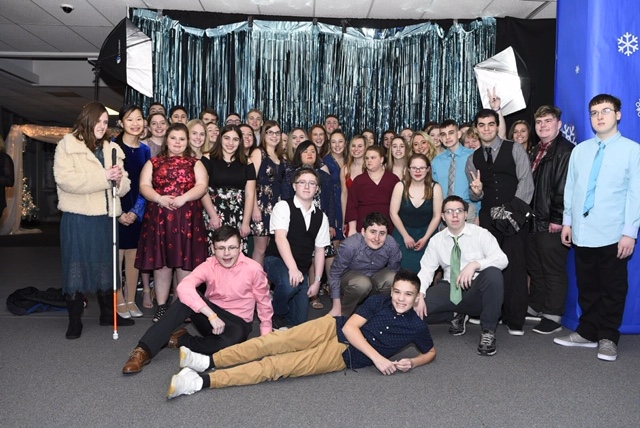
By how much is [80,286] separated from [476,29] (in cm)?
435

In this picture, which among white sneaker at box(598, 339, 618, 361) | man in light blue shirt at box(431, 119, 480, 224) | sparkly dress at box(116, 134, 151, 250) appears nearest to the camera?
white sneaker at box(598, 339, 618, 361)

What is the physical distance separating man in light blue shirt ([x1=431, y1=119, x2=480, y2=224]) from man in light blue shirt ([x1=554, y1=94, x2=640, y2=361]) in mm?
849

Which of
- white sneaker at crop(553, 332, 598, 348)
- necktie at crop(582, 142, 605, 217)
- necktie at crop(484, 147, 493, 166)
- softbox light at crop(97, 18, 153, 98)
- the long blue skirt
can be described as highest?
softbox light at crop(97, 18, 153, 98)

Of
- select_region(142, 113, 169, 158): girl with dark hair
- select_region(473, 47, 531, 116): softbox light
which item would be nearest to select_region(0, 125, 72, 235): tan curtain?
select_region(142, 113, 169, 158): girl with dark hair

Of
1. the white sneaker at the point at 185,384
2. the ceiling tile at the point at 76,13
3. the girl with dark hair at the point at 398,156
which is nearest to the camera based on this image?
the white sneaker at the point at 185,384

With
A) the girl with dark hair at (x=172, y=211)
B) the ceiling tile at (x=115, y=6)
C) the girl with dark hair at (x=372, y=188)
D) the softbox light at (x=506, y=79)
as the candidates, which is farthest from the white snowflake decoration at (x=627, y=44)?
the ceiling tile at (x=115, y=6)

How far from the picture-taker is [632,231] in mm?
3150

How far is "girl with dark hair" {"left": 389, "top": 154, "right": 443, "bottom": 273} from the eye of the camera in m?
4.01

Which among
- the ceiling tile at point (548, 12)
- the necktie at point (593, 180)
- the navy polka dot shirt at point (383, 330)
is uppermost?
the ceiling tile at point (548, 12)

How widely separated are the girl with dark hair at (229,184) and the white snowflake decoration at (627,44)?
245 centimetres

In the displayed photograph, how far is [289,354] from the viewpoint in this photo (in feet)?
8.83

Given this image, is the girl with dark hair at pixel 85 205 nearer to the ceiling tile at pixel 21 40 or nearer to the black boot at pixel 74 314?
the black boot at pixel 74 314

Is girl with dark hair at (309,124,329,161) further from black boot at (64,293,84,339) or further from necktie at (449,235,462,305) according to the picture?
black boot at (64,293,84,339)

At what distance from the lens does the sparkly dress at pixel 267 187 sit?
13.9 feet
